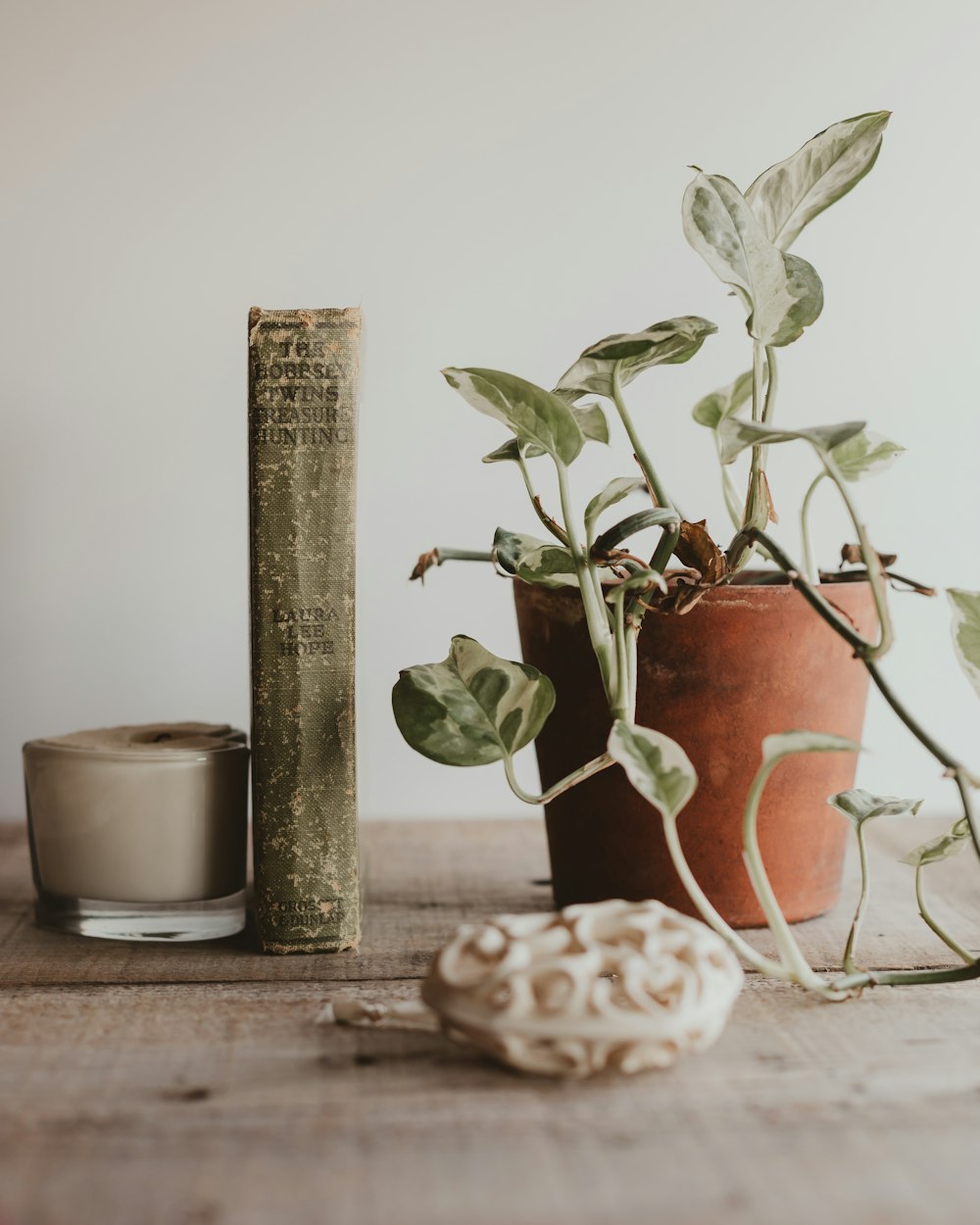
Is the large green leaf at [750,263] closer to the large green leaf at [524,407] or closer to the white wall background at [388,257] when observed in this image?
the large green leaf at [524,407]

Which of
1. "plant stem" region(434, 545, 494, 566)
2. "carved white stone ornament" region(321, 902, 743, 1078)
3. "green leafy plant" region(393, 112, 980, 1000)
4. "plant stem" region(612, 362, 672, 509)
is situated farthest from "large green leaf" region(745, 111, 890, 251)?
"carved white stone ornament" region(321, 902, 743, 1078)

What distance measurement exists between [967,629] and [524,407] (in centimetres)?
23

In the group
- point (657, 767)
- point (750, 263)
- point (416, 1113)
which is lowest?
point (416, 1113)

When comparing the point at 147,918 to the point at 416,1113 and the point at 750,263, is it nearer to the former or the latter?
the point at 416,1113

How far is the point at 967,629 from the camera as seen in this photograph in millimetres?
517

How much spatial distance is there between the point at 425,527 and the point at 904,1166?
1.84ft

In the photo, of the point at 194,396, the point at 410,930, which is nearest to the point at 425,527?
the point at 194,396

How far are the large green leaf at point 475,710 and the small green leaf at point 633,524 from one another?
0.07m

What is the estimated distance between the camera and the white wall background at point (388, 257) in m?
0.77

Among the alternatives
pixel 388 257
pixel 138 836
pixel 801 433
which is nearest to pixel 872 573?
pixel 801 433

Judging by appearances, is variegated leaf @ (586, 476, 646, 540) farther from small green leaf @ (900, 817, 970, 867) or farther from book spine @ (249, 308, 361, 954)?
small green leaf @ (900, 817, 970, 867)

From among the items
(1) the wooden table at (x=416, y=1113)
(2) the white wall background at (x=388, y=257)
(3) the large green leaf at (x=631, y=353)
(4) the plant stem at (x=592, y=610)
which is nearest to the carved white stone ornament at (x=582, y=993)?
(1) the wooden table at (x=416, y=1113)

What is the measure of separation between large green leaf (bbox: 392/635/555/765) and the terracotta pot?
0.18ft

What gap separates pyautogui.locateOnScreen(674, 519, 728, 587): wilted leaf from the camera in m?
0.52
